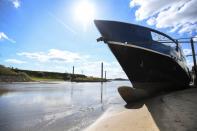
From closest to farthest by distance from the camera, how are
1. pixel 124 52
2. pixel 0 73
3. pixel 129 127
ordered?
pixel 129 127, pixel 124 52, pixel 0 73

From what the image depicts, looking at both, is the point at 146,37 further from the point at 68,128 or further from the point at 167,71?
the point at 68,128

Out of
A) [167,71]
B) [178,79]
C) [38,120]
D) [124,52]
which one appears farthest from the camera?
[178,79]

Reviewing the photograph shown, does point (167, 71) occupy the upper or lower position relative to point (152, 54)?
lower

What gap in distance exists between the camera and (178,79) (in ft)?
51.7

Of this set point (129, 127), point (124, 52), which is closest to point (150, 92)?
point (124, 52)

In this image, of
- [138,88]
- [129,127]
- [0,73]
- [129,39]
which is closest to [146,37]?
[129,39]

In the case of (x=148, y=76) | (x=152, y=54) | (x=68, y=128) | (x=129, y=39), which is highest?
(x=129, y=39)

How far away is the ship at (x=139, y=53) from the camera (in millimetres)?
13180

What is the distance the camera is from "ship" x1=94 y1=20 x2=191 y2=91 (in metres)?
13.2

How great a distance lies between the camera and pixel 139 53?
13125 millimetres

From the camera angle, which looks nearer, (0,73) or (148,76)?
(148,76)

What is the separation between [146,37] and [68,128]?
9.31 meters

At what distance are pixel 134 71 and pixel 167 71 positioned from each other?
2.44 meters

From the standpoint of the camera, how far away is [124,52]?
1323 cm
